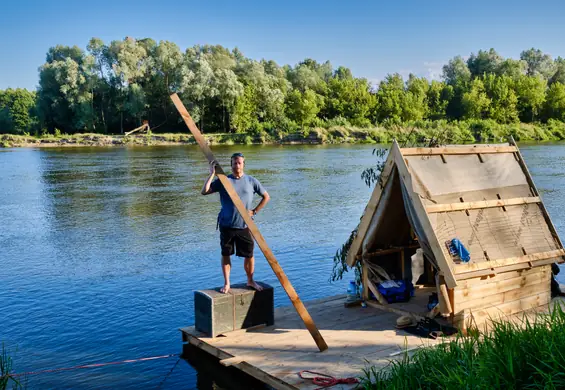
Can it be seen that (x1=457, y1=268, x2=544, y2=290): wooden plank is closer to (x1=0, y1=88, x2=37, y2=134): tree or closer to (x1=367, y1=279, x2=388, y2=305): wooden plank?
(x1=367, y1=279, x2=388, y2=305): wooden plank

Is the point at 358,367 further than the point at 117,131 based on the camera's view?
No

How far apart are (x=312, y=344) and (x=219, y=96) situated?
66.2 meters

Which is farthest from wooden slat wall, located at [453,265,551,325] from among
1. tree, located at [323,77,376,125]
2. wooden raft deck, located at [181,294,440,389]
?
tree, located at [323,77,376,125]

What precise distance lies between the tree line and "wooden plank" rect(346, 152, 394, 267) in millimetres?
61397

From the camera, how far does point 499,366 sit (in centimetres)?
→ 553

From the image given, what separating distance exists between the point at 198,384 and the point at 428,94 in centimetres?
8951

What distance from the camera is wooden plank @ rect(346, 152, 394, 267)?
9.08 meters

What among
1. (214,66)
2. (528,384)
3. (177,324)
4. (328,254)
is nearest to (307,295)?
(177,324)

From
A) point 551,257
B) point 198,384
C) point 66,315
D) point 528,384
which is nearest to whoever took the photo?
point 528,384

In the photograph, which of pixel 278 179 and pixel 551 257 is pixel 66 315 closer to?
pixel 551 257

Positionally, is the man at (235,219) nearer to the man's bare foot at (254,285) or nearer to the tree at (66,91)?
the man's bare foot at (254,285)

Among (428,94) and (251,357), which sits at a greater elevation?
(428,94)

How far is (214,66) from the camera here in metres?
75.9

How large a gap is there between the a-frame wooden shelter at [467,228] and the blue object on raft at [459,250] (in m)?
0.07
